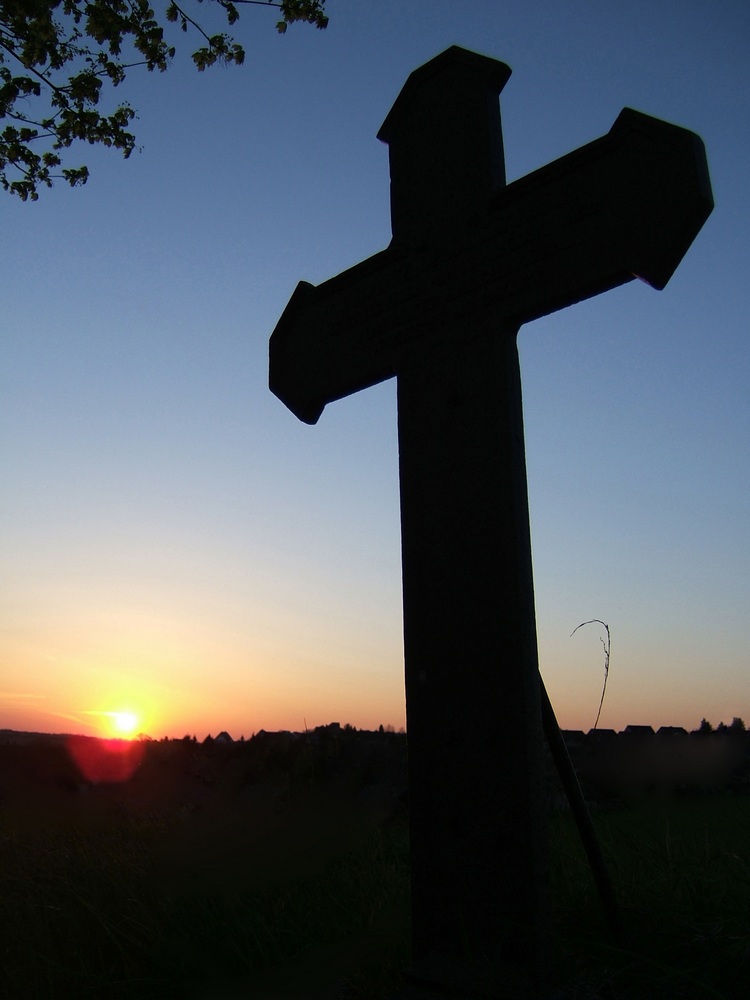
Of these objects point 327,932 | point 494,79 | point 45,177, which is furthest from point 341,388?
point 45,177

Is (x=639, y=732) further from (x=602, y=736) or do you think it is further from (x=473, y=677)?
(x=473, y=677)

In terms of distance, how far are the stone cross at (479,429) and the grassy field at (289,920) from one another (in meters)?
0.29

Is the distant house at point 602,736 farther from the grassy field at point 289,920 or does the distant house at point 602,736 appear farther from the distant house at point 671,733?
the grassy field at point 289,920

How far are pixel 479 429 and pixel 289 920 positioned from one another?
65.4 inches

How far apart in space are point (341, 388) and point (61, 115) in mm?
4512

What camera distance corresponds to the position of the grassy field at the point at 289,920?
192cm

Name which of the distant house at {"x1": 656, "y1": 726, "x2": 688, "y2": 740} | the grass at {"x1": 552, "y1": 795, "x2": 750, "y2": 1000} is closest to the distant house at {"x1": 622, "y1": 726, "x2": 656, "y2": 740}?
the distant house at {"x1": 656, "y1": 726, "x2": 688, "y2": 740}

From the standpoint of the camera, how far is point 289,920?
2.48m

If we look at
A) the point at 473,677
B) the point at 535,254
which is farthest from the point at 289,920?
the point at 535,254

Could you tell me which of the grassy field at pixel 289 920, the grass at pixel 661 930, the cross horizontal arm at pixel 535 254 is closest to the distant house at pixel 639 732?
the grassy field at pixel 289 920

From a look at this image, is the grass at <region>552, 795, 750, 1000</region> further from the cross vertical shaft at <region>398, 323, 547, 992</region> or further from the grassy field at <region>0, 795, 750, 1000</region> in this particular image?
the cross vertical shaft at <region>398, 323, 547, 992</region>

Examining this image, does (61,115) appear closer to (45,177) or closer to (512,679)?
(45,177)

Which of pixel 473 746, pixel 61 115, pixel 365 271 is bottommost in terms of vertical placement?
pixel 473 746

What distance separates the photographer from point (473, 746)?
2004 millimetres
